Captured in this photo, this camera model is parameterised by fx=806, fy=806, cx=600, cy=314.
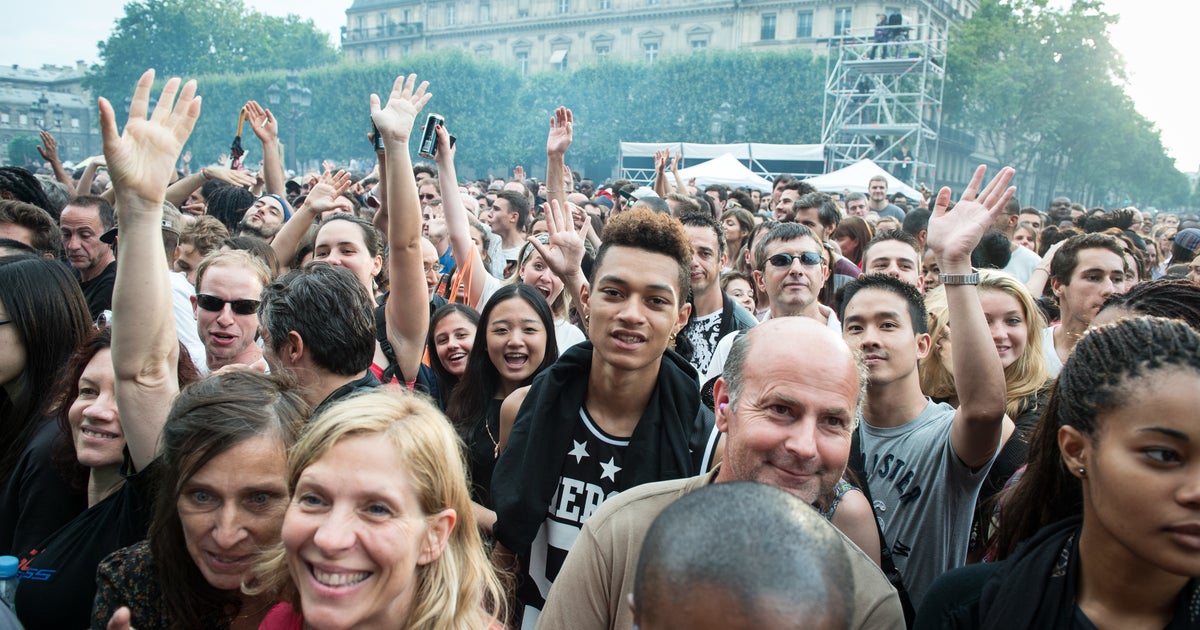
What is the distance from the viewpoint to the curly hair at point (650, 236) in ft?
9.20

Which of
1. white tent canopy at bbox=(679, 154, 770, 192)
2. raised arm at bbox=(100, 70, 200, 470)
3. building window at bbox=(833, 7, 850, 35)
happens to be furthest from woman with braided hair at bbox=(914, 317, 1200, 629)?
building window at bbox=(833, 7, 850, 35)

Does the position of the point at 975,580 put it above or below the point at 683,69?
below

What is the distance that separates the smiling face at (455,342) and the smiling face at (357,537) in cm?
219

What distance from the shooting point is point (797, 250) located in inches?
176

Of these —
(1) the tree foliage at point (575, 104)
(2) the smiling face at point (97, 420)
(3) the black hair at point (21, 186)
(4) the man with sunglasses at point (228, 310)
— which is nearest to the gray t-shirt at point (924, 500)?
(2) the smiling face at point (97, 420)

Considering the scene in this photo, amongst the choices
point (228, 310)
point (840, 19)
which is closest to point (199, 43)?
point (840, 19)

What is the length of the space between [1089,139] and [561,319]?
5973cm

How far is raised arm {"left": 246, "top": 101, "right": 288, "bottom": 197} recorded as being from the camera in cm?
673

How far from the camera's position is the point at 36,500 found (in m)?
2.57

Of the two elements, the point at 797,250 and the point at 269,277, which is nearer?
the point at 269,277

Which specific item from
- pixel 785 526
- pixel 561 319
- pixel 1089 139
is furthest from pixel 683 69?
pixel 785 526

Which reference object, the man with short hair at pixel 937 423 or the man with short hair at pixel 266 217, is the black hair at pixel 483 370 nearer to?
the man with short hair at pixel 937 423

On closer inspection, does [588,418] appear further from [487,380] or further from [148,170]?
[148,170]

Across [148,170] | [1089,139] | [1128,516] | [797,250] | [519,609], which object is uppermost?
[1089,139]
